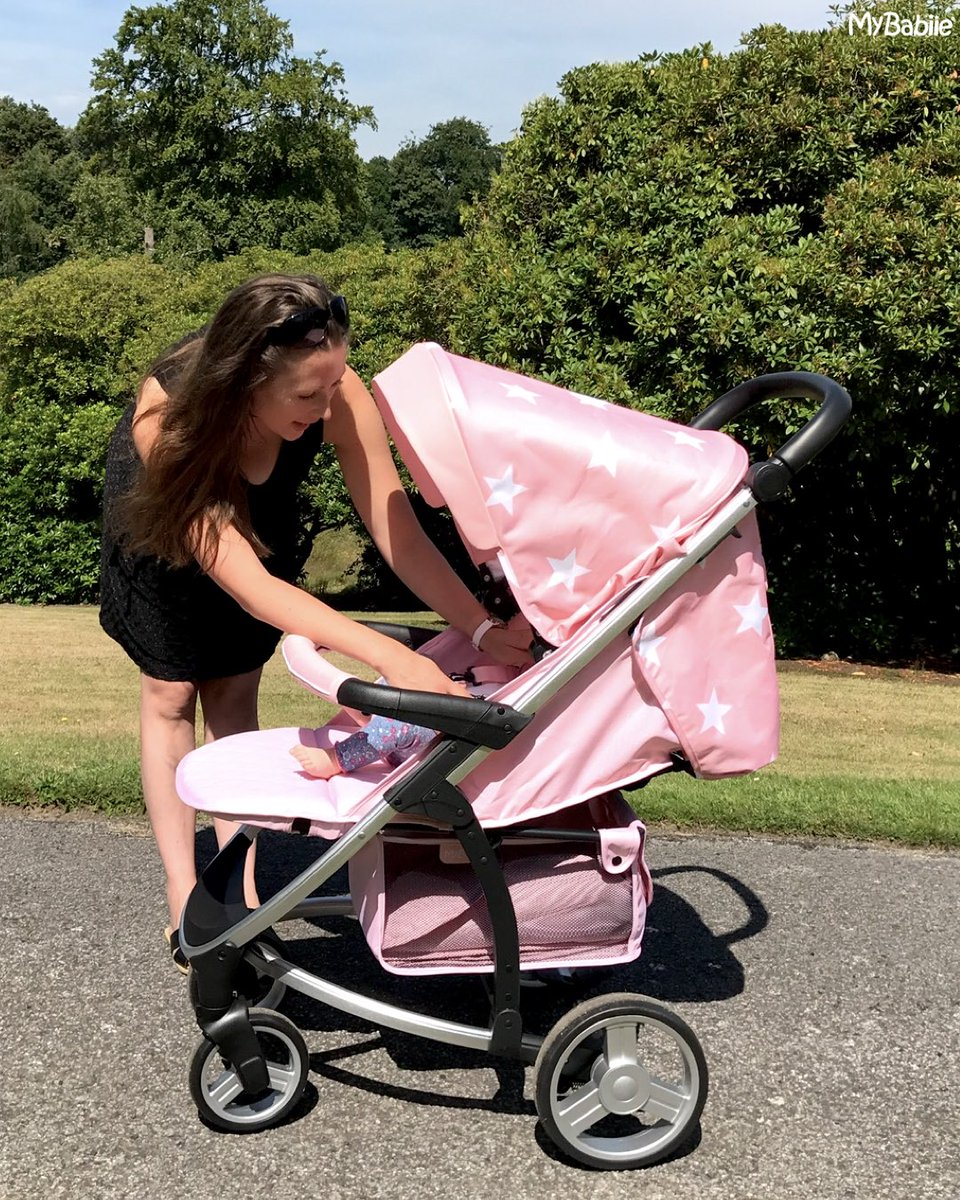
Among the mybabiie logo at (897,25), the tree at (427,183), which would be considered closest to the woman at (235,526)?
the mybabiie logo at (897,25)

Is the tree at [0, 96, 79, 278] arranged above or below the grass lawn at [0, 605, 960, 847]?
above

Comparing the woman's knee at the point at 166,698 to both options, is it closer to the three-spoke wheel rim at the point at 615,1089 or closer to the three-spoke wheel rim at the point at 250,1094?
the three-spoke wheel rim at the point at 250,1094

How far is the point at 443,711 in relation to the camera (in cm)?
225

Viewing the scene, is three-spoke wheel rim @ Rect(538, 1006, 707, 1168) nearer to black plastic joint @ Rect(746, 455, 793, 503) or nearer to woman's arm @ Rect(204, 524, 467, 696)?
woman's arm @ Rect(204, 524, 467, 696)

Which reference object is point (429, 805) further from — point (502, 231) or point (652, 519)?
point (502, 231)

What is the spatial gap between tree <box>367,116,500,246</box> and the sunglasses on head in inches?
2052

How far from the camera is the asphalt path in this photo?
235cm

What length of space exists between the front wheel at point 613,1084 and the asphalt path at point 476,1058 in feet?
0.19

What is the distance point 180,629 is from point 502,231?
6.23 metres

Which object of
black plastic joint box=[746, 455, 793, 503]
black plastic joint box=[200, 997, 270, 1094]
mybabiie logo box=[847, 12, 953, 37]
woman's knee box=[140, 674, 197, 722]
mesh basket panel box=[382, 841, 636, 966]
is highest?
mybabiie logo box=[847, 12, 953, 37]

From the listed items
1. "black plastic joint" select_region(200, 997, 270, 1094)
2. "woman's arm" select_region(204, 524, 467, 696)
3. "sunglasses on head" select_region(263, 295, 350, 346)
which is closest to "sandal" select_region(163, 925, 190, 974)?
"black plastic joint" select_region(200, 997, 270, 1094)

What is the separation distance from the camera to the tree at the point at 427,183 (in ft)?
186

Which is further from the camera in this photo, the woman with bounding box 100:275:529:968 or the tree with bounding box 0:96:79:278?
the tree with bounding box 0:96:79:278

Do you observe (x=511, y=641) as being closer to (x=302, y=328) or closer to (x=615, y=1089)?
(x=302, y=328)
